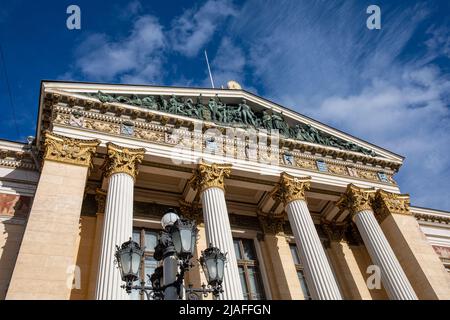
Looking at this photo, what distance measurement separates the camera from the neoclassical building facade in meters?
11.2

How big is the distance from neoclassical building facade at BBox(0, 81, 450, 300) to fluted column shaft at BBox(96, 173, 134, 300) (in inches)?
1.4

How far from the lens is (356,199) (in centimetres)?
1648

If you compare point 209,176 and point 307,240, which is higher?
point 209,176

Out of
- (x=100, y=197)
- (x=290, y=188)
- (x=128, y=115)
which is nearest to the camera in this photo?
(x=100, y=197)

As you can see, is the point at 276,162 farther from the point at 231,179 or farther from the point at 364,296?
the point at 364,296

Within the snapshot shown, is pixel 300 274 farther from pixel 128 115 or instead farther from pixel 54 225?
pixel 54 225

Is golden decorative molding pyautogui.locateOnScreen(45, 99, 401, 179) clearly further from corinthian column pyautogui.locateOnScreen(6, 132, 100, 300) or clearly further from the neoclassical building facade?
corinthian column pyautogui.locateOnScreen(6, 132, 100, 300)

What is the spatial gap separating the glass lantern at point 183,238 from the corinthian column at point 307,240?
752 centimetres

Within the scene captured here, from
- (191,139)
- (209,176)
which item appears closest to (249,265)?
(209,176)

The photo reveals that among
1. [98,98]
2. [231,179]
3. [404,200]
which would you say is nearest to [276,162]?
[231,179]

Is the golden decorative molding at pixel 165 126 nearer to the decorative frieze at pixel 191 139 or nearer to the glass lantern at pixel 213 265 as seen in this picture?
the decorative frieze at pixel 191 139

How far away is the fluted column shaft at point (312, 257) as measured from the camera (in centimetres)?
1255

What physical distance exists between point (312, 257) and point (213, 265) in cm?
775

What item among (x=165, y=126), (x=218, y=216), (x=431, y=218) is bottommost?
(x=218, y=216)
